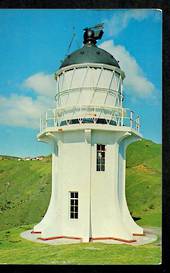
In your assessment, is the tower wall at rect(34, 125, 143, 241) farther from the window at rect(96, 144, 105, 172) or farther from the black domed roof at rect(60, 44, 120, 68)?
the black domed roof at rect(60, 44, 120, 68)

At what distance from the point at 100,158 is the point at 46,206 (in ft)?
13.6

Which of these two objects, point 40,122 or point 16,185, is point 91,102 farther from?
point 16,185

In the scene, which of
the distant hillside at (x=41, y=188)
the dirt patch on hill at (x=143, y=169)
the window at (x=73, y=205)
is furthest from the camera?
the dirt patch on hill at (x=143, y=169)

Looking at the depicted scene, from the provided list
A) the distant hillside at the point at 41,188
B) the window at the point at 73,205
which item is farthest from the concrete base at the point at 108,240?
the distant hillside at the point at 41,188

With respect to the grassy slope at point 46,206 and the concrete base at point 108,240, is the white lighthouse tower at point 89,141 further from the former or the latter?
the grassy slope at point 46,206

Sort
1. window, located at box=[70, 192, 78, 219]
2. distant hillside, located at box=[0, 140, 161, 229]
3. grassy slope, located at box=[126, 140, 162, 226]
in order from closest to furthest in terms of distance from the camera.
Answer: window, located at box=[70, 192, 78, 219]
grassy slope, located at box=[126, 140, 162, 226]
distant hillside, located at box=[0, 140, 161, 229]

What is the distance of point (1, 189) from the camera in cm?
1426

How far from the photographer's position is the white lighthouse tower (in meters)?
8.70

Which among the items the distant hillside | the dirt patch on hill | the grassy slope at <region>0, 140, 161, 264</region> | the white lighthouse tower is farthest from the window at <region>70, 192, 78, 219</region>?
the dirt patch on hill

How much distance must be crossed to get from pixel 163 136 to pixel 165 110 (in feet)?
1.32

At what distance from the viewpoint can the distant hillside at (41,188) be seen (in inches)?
496

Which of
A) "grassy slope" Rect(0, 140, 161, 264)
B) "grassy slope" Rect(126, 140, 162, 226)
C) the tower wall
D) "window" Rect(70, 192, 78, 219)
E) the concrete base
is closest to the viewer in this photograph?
"grassy slope" Rect(0, 140, 161, 264)
